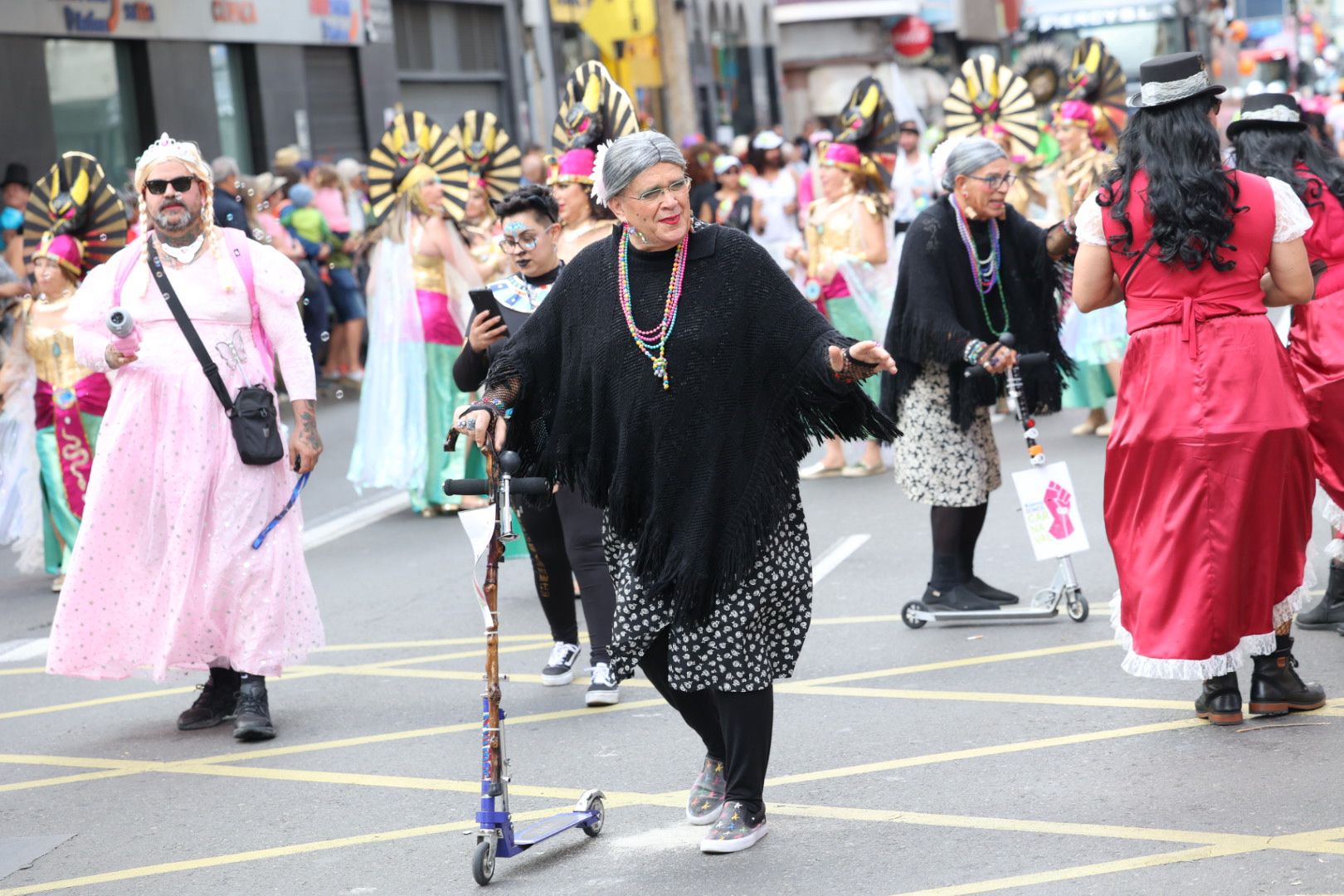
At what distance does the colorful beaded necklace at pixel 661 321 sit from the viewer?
4.93 meters

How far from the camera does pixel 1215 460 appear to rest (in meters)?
5.48

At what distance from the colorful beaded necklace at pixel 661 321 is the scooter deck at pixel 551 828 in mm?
1210

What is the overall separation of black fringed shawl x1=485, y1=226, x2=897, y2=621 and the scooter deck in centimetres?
67

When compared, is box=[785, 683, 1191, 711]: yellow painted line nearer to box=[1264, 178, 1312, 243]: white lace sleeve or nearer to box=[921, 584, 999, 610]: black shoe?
box=[921, 584, 999, 610]: black shoe

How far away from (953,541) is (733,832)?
9.64 ft

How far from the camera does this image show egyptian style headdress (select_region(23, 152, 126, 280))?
9.69m

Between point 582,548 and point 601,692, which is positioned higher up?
point 582,548

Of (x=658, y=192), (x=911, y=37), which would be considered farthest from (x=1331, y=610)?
(x=911, y=37)

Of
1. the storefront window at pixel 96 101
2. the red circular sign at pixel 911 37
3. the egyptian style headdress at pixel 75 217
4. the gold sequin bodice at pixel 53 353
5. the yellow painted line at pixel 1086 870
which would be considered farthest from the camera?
the red circular sign at pixel 911 37

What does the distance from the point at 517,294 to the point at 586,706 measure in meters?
→ 1.53

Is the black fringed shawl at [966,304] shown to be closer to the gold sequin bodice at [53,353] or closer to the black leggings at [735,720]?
the black leggings at [735,720]

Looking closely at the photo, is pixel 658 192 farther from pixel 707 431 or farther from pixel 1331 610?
pixel 1331 610

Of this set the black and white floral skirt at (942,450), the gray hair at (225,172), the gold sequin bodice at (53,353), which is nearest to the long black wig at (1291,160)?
the black and white floral skirt at (942,450)

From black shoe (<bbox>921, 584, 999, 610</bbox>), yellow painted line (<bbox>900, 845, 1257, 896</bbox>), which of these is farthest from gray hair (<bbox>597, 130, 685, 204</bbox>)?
black shoe (<bbox>921, 584, 999, 610</bbox>)
